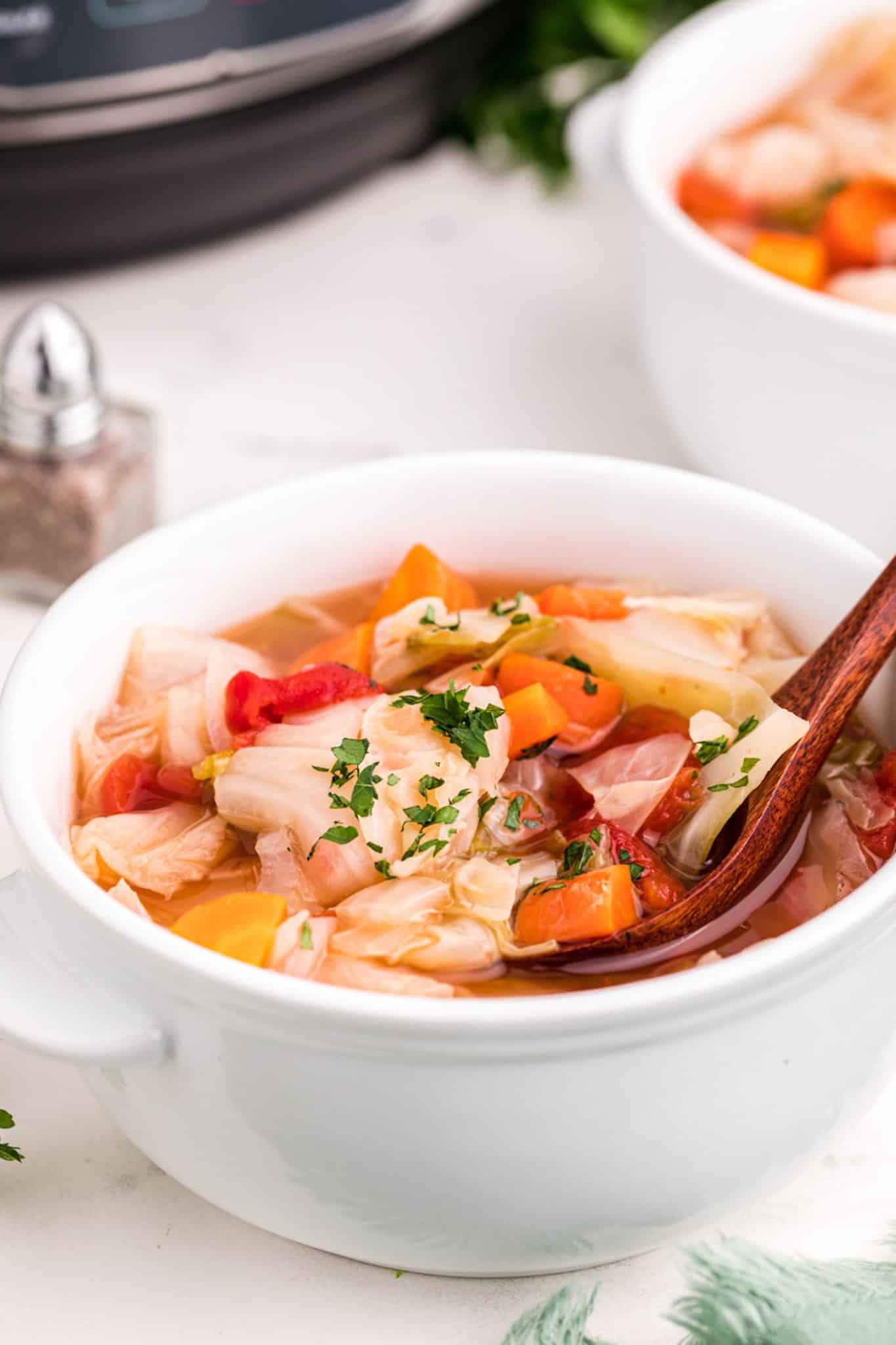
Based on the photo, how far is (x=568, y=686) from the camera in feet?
4.42

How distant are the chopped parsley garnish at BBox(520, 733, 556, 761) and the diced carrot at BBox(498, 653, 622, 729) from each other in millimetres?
42

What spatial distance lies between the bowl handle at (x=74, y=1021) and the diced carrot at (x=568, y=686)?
456mm

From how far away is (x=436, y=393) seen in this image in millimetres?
2215

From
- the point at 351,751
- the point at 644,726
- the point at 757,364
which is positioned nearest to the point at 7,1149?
the point at 351,751

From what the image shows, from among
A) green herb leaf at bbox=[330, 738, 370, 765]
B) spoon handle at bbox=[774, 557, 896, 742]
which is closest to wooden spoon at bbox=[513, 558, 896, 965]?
spoon handle at bbox=[774, 557, 896, 742]

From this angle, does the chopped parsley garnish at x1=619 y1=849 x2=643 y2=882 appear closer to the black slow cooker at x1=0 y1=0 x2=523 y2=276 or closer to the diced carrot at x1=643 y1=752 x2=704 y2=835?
the diced carrot at x1=643 y1=752 x2=704 y2=835

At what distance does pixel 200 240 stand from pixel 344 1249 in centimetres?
171

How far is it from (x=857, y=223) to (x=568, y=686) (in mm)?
957

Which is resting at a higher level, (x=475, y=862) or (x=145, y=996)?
(x=145, y=996)

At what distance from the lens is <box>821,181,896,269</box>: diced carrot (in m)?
2.00

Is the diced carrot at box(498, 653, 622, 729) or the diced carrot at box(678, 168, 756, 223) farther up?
the diced carrot at box(498, 653, 622, 729)

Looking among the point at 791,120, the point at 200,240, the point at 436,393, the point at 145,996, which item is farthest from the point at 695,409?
the point at 145,996

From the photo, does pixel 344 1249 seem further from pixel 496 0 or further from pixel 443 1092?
pixel 496 0

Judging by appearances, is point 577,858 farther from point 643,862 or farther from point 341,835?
point 341,835
